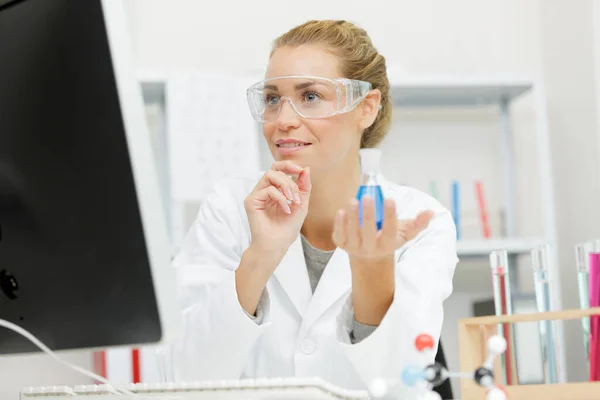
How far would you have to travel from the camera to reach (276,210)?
1345 mm

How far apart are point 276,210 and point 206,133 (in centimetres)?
125

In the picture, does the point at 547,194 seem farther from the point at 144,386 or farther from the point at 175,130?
the point at 144,386

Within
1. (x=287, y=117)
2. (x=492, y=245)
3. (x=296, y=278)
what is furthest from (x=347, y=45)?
(x=492, y=245)

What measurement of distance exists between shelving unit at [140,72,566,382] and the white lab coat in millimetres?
892

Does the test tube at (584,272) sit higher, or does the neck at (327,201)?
the neck at (327,201)

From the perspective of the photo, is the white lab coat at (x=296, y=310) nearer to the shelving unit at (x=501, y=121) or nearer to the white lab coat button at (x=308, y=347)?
the white lab coat button at (x=308, y=347)

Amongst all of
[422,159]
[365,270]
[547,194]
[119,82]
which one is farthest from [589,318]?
[422,159]

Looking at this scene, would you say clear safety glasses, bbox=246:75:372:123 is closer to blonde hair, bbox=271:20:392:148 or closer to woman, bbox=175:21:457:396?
woman, bbox=175:21:457:396

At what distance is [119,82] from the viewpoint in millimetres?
679

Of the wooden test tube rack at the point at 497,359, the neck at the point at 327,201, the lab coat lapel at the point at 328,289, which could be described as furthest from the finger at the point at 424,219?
the neck at the point at 327,201

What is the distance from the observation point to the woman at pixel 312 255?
3.66ft

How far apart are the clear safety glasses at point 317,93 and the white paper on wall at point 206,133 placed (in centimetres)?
107

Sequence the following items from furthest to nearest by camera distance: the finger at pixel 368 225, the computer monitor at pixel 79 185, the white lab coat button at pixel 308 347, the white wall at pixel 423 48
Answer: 1. the white wall at pixel 423 48
2. the white lab coat button at pixel 308 347
3. the finger at pixel 368 225
4. the computer monitor at pixel 79 185

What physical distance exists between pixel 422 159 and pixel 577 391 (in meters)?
1.99
